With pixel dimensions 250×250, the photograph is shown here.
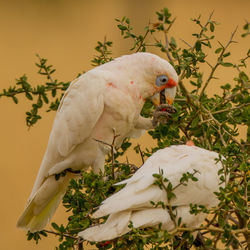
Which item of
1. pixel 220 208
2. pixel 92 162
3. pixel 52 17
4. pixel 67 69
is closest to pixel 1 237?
pixel 67 69

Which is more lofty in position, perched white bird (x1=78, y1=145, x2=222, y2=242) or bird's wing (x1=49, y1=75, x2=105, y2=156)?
bird's wing (x1=49, y1=75, x2=105, y2=156)

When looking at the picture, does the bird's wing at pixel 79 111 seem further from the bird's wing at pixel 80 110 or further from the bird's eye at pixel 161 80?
the bird's eye at pixel 161 80

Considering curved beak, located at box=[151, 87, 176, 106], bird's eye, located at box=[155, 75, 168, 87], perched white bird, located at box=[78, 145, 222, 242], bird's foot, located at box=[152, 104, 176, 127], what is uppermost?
bird's eye, located at box=[155, 75, 168, 87]

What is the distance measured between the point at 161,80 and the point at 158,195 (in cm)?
61

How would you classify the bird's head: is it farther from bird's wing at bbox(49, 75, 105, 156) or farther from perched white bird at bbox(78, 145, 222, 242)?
perched white bird at bbox(78, 145, 222, 242)

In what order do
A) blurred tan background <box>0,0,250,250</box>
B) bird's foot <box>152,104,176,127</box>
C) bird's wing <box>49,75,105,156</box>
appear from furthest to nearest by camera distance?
blurred tan background <box>0,0,250,250</box> < bird's wing <box>49,75,105,156</box> < bird's foot <box>152,104,176,127</box>

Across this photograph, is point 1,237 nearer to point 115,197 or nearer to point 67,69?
point 67,69

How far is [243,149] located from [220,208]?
1.05 ft

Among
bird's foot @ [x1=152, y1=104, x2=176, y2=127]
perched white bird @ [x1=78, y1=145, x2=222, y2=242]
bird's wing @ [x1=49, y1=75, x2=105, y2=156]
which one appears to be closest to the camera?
perched white bird @ [x1=78, y1=145, x2=222, y2=242]

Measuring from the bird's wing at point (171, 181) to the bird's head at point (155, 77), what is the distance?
1.12ft

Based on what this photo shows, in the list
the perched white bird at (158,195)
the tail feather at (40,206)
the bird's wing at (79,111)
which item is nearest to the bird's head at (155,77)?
the bird's wing at (79,111)

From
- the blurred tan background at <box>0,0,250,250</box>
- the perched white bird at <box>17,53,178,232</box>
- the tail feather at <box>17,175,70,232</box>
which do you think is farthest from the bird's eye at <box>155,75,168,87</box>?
the blurred tan background at <box>0,0,250,250</box>

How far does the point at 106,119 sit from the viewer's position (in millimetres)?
2197

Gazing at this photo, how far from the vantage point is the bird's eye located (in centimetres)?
219
